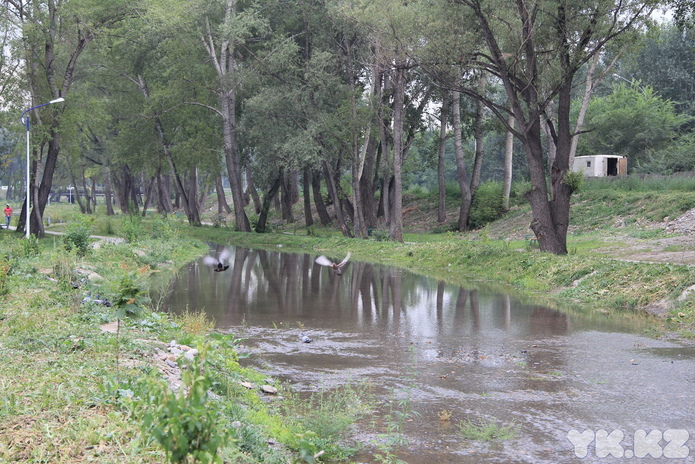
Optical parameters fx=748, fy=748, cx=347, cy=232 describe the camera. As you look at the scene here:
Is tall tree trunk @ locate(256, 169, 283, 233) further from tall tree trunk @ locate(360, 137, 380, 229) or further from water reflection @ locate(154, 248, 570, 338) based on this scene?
water reflection @ locate(154, 248, 570, 338)

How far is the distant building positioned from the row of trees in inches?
306

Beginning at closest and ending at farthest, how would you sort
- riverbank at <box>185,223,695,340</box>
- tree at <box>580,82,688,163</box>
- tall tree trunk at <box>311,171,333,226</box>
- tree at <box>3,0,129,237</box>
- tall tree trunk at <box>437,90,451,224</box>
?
riverbank at <box>185,223,695,340</box> < tree at <box>3,0,129,237</box> < tall tree trunk at <box>437,90,451,224</box> < tall tree trunk at <box>311,171,333,226</box> < tree at <box>580,82,688,163</box>

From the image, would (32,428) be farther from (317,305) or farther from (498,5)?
(498,5)

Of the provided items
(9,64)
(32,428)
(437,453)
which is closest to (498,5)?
(437,453)

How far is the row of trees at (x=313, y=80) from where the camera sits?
76.7 feet

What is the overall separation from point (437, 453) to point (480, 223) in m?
37.4

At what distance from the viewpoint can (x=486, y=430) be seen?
7926 mm

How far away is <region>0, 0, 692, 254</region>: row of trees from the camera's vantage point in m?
23.4

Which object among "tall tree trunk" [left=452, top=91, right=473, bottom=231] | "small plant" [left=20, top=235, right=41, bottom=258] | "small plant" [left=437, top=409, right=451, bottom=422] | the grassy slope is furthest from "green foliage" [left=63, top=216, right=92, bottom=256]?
"tall tree trunk" [left=452, top=91, right=473, bottom=231]

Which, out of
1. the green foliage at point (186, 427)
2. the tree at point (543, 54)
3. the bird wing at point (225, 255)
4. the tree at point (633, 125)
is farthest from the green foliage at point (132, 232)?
the tree at point (633, 125)

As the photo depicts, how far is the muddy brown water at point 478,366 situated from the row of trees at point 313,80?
7.82 metres

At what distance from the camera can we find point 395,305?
18.6m

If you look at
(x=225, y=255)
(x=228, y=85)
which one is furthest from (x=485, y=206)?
(x=225, y=255)

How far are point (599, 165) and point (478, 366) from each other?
130ft
